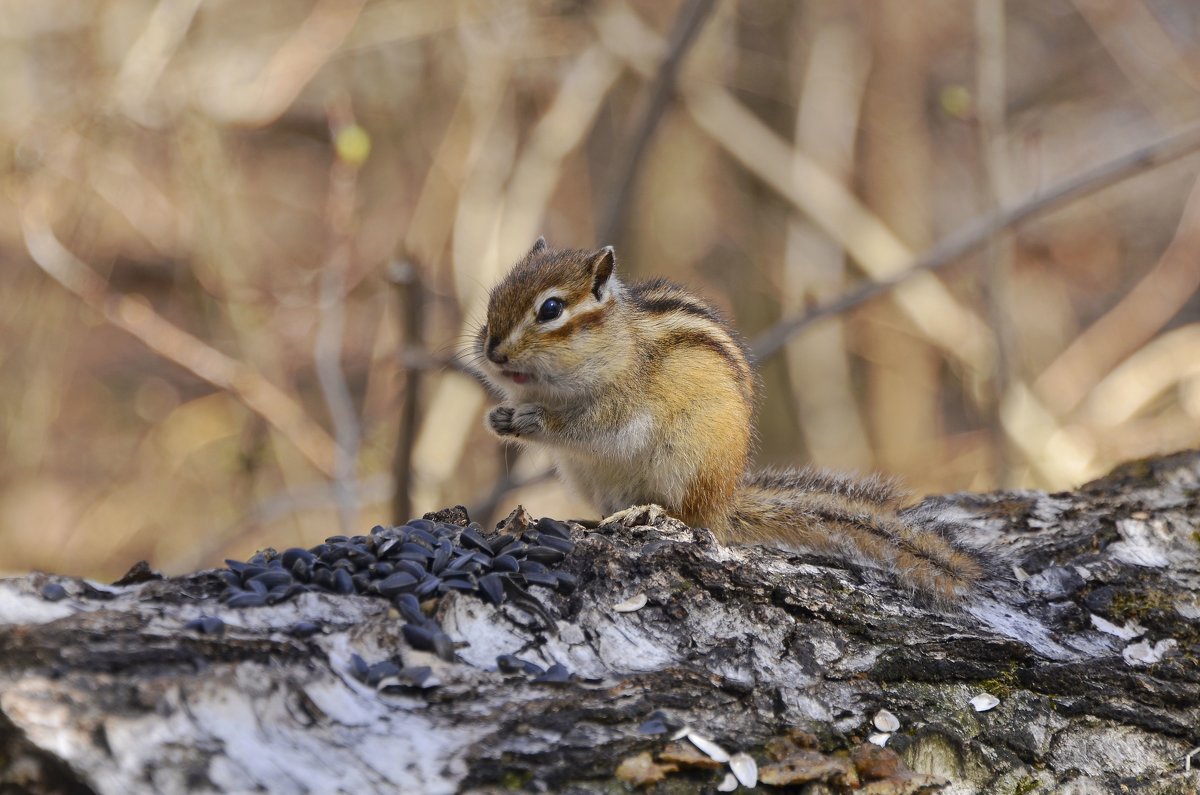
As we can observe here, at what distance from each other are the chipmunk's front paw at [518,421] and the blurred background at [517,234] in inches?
41.0

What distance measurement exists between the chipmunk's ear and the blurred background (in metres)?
1.13

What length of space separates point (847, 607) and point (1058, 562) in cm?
90

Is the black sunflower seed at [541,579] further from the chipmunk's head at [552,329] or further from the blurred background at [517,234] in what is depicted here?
the blurred background at [517,234]

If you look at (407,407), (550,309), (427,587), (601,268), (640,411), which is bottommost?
(427,587)

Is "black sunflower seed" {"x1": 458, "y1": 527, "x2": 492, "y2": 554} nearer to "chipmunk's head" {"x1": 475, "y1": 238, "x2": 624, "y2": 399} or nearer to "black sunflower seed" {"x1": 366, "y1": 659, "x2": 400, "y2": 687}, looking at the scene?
"black sunflower seed" {"x1": 366, "y1": 659, "x2": 400, "y2": 687}

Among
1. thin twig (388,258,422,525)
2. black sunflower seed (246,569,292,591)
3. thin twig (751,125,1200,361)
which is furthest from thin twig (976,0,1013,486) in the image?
black sunflower seed (246,569,292,591)

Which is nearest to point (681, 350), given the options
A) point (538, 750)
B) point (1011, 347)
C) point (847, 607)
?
point (847, 607)

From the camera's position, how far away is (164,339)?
5840 mm

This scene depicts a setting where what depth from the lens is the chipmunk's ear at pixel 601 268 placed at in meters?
3.74

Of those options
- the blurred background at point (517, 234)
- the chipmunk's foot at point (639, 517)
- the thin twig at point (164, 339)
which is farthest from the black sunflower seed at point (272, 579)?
the thin twig at point (164, 339)

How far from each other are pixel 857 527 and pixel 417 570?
1.37 meters

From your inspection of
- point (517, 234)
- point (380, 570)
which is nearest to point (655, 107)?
point (517, 234)

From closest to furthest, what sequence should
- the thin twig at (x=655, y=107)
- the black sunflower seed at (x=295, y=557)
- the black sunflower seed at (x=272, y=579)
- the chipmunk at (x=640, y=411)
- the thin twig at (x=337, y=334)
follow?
the black sunflower seed at (x=272, y=579), the black sunflower seed at (x=295, y=557), the chipmunk at (x=640, y=411), the thin twig at (x=655, y=107), the thin twig at (x=337, y=334)

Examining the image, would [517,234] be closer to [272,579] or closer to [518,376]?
[518,376]
